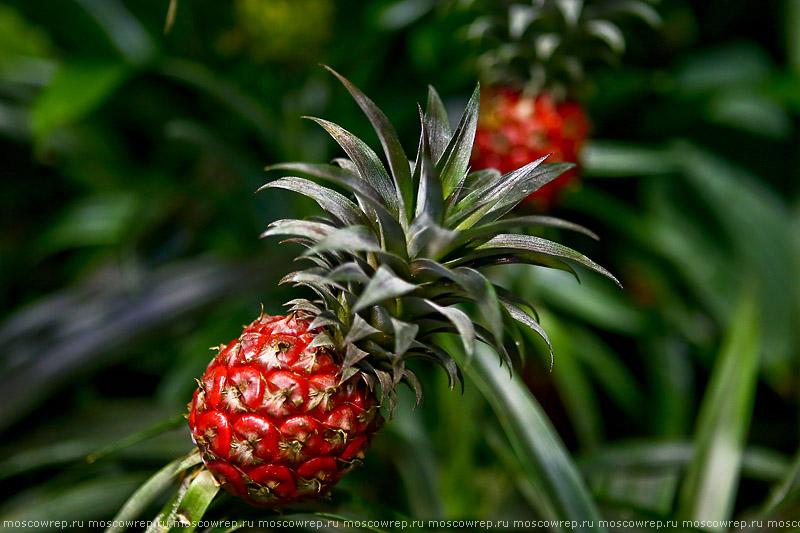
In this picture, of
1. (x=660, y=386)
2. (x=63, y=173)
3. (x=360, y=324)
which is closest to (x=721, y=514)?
(x=660, y=386)

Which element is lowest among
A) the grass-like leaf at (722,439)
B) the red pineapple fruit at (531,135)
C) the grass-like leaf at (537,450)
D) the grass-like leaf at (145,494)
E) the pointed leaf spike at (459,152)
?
the grass-like leaf at (722,439)

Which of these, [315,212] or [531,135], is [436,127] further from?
[315,212]

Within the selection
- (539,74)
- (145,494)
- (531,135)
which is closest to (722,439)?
(531,135)

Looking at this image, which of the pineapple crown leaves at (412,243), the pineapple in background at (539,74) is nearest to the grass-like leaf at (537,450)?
the pineapple crown leaves at (412,243)

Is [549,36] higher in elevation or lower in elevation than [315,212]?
higher

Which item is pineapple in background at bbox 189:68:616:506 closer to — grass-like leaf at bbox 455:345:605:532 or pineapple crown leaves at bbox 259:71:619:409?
pineapple crown leaves at bbox 259:71:619:409

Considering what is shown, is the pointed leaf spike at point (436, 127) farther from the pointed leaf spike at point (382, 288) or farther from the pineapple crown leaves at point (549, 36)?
the pineapple crown leaves at point (549, 36)

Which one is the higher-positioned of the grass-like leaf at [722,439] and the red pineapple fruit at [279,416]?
the red pineapple fruit at [279,416]
